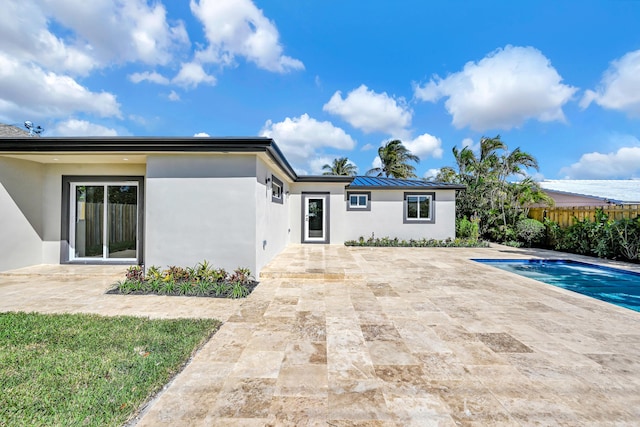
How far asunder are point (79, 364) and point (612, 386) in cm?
501

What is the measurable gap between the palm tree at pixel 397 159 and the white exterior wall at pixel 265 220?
1481 centimetres

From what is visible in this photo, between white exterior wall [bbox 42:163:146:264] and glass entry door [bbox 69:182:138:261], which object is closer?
white exterior wall [bbox 42:163:146:264]

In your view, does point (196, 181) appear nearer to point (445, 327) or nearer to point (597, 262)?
point (445, 327)

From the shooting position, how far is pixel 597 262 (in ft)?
28.6

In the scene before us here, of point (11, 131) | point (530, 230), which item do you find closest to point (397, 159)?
point (530, 230)

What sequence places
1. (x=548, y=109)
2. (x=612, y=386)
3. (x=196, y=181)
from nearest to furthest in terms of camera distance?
(x=612, y=386) < (x=196, y=181) < (x=548, y=109)

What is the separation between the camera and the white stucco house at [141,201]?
5.78 metres

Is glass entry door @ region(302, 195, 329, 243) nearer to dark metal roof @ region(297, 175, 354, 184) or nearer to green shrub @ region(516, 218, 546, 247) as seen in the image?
dark metal roof @ region(297, 175, 354, 184)

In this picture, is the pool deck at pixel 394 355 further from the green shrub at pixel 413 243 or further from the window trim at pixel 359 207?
the window trim at pixel 359 207

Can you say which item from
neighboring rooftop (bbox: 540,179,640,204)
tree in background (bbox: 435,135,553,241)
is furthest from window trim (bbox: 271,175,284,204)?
neighboring rooftop (bbox: 540,179,640,204)

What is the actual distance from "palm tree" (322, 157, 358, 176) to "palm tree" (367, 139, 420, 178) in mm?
3923

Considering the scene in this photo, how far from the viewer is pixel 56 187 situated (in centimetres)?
724

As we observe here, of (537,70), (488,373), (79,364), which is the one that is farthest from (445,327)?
(537,70)

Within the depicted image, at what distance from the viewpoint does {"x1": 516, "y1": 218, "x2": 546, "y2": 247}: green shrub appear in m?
12.1
